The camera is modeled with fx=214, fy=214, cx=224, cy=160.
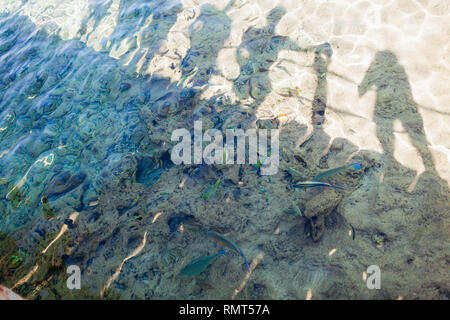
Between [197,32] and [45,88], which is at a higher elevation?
[197,32]

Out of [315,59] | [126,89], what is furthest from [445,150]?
[126,89]

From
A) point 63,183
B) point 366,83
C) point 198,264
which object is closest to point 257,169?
point 198,264

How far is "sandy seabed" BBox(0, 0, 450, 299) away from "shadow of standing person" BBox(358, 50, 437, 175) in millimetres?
18

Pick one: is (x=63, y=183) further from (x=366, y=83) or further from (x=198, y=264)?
(x=366, y=83)

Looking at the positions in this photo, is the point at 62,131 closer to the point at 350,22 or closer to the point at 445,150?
the point at 350,22

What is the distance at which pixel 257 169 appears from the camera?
3.14m

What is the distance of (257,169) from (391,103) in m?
2.15

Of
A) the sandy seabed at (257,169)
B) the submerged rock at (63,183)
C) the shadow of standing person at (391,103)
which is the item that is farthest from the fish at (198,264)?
the shadow of standing person at (391,103)

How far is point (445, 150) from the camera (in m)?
2.66

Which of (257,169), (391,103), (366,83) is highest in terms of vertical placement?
(366,83)

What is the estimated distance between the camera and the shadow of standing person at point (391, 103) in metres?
2.82

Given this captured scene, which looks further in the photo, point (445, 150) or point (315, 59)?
point (315, 59)
